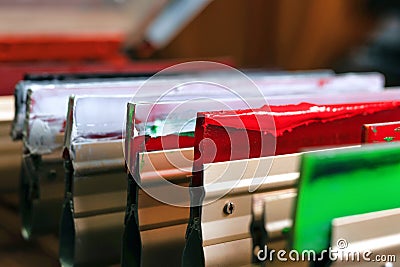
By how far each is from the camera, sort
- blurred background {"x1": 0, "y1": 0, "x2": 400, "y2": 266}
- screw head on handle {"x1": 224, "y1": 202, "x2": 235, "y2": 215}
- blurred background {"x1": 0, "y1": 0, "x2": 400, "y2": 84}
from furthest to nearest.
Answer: blurred background {"x1": 0, "y1": 0, "x2": 400, "y2": 84} < blurred background {"x1": 0, "y1": 0, "x2": 400, "y2": 266} < screw head on handle {"x1": 224, "y1": 202, "x2": 235, "y2": 215}

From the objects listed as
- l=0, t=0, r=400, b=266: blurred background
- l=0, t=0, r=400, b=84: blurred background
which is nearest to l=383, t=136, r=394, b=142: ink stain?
l=0, t=0, r=400, b=266: blurred background

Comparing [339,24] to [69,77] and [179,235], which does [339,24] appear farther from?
[179,235]

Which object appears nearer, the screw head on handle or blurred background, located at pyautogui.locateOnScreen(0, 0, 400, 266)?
the screw head on handle

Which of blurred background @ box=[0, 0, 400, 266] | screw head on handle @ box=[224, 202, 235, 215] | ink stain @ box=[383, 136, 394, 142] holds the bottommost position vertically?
screw head on handle @ box=[224, 202, 235, 215]

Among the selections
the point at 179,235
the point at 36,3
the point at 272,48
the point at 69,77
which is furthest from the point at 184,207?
the point at 272,48

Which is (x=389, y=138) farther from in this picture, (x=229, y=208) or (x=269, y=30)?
(x=269, y=30)

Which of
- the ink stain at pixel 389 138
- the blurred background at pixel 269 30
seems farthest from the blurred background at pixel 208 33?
the ink stain at pixel 389 138

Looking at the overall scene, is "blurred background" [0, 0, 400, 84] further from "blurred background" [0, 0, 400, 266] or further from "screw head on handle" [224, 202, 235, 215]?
"screw head on handle" [224, 202, 235, 215]

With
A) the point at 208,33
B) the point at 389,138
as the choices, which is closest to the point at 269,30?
the point at 208,33

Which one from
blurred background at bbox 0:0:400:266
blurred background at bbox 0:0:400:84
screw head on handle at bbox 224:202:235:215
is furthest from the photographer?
blurred background at bbox 0:0:400:84

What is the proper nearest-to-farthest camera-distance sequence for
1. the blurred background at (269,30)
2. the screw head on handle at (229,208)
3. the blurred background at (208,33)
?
the screw head on handle at (229,208), the blurred background at (208,33), the blurred background at (269,30)

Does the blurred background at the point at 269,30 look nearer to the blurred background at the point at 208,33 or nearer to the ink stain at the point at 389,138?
the blurred background at the point at 208,33

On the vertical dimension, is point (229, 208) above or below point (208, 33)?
below

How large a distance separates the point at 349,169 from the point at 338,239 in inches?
2.0
